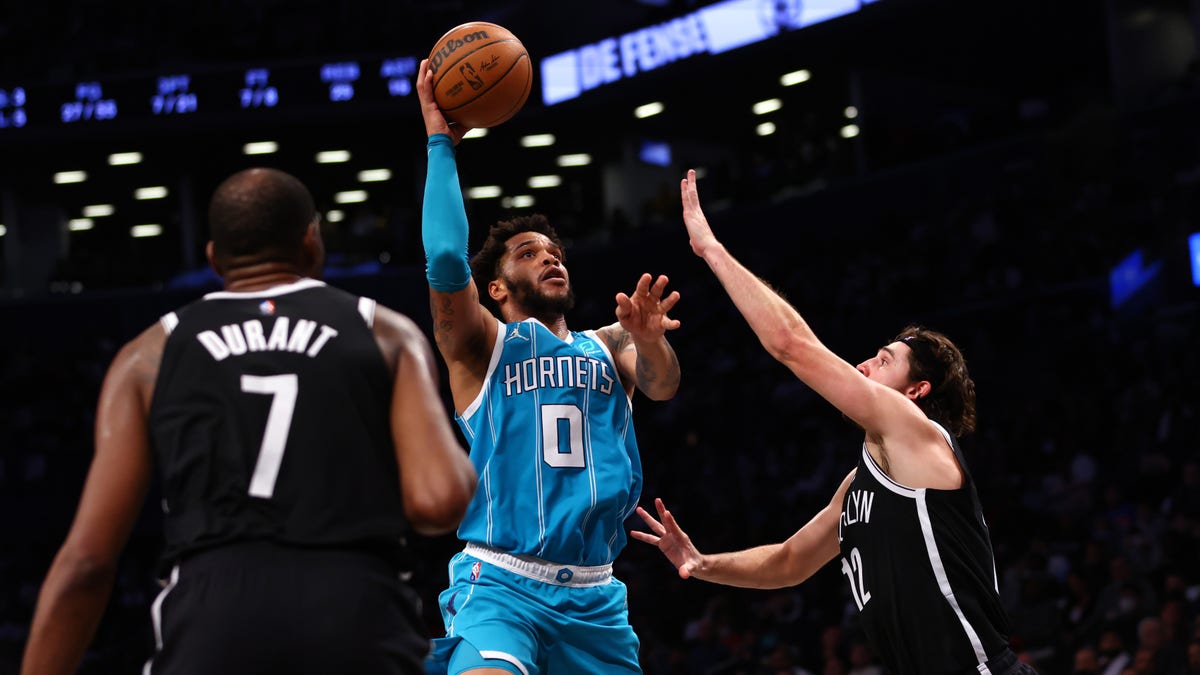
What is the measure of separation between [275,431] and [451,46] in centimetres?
265

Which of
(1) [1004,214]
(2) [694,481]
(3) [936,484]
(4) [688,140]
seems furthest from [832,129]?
(3) [936,484]

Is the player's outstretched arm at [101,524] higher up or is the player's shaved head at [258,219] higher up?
the player's shaved head at [258,219]

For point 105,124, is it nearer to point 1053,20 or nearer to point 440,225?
point 1053,20

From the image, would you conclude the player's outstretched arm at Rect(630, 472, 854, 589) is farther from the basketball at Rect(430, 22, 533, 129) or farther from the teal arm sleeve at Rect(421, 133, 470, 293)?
the basketball at Rect(430, 22, 533, 129)

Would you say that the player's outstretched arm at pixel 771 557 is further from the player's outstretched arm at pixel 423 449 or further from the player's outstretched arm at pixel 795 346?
the player's outstretched arm at pixel 423 449

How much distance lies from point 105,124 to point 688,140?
10807 millimetres

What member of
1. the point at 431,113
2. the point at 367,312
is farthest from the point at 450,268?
the point at 367,312

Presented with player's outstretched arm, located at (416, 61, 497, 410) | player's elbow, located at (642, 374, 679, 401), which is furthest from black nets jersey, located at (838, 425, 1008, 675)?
player's outstretched arm, located at (416, 61, 497, 410)

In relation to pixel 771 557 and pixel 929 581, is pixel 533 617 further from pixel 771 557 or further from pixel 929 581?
pixel 929 581

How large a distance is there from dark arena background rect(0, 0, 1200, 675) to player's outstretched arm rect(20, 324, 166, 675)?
313 inches

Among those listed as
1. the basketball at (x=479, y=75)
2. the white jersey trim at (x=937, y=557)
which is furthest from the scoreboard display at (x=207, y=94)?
the white jersey trim at (x=937, y=557)

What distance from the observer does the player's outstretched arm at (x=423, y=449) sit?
2.88m

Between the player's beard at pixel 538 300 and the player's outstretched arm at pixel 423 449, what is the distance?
2.27m

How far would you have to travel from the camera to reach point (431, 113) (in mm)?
4605
